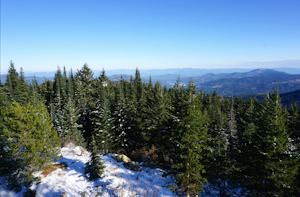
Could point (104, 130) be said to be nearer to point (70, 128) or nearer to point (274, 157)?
point (70, 128)

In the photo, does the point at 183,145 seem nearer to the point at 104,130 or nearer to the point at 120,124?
the point at 120,124

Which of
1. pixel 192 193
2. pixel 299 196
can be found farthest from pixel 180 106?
pixel 299 196

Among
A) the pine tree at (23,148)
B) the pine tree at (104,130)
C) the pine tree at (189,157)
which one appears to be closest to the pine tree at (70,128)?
the pine tree at (104,130)

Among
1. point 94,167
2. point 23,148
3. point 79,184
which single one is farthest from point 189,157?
point 23,148

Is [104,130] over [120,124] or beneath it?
beneath

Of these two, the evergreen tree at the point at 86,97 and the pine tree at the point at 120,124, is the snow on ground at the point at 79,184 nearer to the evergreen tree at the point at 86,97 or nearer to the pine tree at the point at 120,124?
the pine tree at the point at 120,124

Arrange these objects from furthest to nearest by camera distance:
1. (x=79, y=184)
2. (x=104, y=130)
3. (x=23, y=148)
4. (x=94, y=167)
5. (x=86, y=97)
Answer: (x=86, y=97) → (x=104, y=130) → (x=94, y=167) → (x=79, y=184) → (x=23, y=148)

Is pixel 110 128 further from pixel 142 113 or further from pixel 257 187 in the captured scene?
pixel 257 187

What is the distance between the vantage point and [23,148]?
1072cm

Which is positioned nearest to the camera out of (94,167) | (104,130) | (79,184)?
(79,184)

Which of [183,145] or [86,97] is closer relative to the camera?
[183,145]

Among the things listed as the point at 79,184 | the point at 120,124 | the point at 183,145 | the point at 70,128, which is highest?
the point at 183,145

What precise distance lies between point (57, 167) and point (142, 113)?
82.1ft

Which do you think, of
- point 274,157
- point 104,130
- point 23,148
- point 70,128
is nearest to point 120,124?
point 104,130
